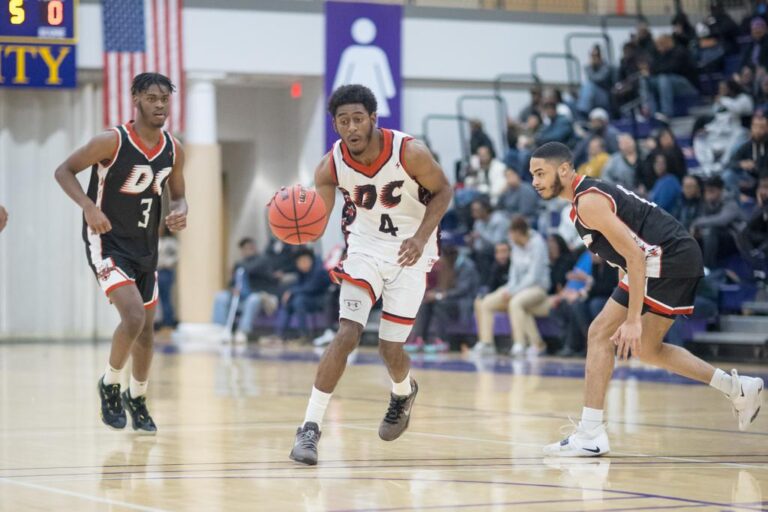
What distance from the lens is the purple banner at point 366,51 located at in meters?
19.6

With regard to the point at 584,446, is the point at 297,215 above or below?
above

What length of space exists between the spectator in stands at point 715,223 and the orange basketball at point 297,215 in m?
8.43

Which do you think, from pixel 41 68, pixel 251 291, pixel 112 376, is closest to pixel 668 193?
pixel 251 291

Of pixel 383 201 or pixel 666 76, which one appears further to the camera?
pixel 666 76

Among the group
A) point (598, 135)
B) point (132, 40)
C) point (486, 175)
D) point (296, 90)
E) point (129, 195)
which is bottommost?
point (129, 195)

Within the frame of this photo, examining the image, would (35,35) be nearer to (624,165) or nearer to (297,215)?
(297,215)

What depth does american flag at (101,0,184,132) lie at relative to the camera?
788 inches

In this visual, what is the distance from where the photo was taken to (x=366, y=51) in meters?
19.9

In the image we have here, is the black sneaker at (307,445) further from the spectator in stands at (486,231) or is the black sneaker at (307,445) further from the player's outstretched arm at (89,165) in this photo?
the spectator in stands at (486,231)

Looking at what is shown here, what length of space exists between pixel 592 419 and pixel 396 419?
109 centimetres

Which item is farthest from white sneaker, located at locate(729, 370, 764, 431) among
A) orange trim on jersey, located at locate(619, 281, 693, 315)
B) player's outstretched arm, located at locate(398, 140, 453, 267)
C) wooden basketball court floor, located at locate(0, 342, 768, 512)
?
player's outstretched arm, located at locate(398, 140, 453, 267)

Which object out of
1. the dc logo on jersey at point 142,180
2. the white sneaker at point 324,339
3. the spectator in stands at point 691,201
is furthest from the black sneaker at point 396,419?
the white sneaker at point 324,339

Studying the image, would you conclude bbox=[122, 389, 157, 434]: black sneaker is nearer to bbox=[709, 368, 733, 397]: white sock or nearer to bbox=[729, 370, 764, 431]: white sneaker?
bbox=[709, 368, 733, 397]: white sock

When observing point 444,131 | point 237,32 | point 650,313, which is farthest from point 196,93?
point 650,313
